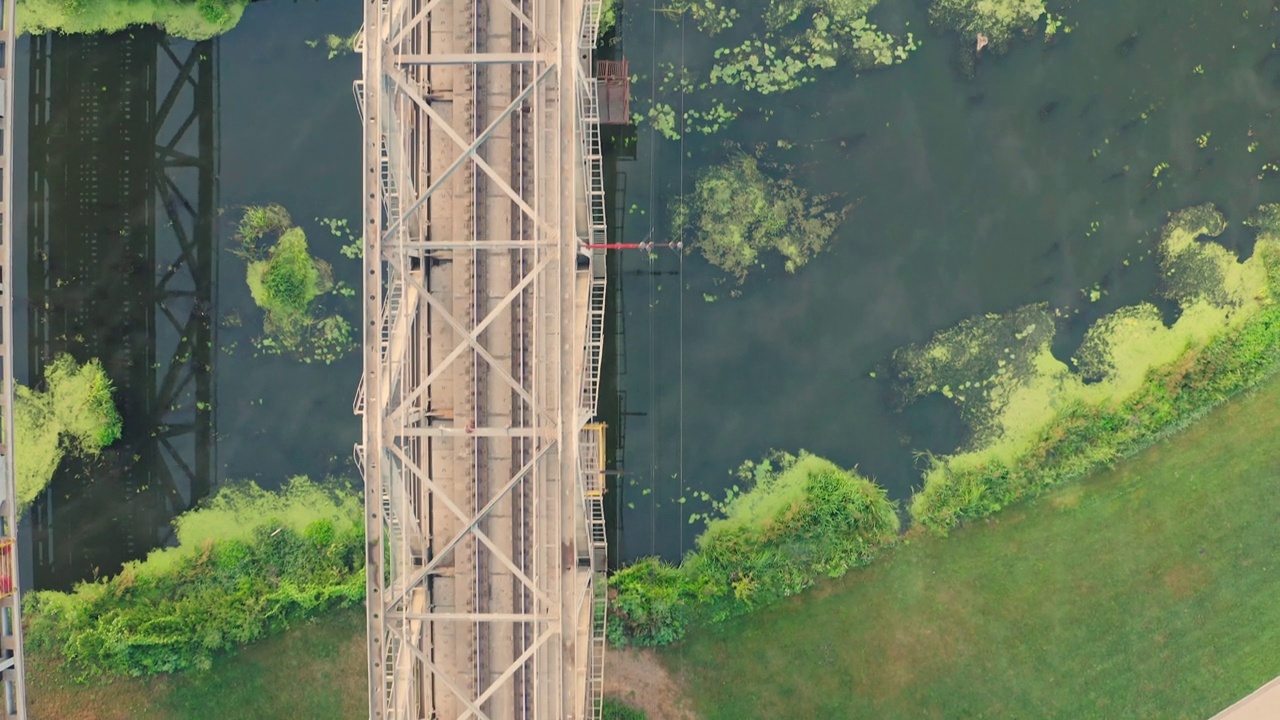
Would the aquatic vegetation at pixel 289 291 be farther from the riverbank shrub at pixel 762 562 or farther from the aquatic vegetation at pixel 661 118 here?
the riverbank shrub at pixel 762 562

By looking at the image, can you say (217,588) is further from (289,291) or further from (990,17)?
(990,17)

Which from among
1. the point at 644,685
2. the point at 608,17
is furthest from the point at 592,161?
the point at 644,685

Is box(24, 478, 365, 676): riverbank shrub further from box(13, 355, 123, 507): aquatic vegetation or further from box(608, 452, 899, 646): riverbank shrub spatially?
box(608, 452, 899, 646): riverbank shrub

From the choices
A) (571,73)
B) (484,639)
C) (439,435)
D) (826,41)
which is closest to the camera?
(571,73)

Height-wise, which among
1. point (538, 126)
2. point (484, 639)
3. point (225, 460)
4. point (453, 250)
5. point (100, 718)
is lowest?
point (100, 718)

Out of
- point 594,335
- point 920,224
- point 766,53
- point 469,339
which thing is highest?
point 766,53


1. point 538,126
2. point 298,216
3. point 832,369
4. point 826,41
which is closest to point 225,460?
point 298,216

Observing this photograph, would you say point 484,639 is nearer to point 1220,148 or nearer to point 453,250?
point 453,250
